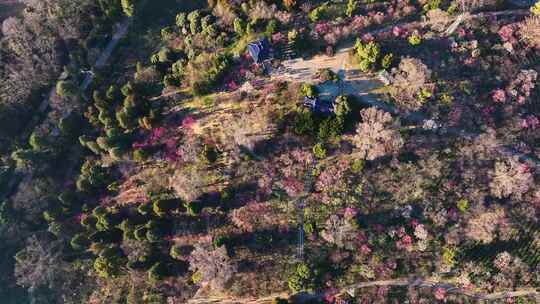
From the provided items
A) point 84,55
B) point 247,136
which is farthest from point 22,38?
point 247,136

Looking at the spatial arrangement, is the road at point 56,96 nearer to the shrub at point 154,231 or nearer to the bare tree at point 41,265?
the bare tree at point 41,265

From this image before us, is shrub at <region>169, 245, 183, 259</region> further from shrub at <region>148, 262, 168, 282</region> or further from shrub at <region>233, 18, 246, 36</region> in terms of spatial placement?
shrub at <region>233, 18, 246, 36</region>

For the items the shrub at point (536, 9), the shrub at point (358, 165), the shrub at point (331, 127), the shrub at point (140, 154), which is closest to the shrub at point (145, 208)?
the shrub at point (140, 154)

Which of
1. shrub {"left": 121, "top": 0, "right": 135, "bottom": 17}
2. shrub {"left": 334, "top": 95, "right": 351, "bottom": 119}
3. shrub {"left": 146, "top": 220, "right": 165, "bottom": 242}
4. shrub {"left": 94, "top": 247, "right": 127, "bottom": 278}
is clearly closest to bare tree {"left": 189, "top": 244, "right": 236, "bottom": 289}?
shrub {"left": 146, "top": 220, "right": 165, "bottom": 242}

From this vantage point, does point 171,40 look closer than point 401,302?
No

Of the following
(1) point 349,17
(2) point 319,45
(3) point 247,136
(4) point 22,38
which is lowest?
(3) point 247,136

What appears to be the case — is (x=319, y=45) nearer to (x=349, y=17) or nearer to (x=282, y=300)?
(x=349, y=17)

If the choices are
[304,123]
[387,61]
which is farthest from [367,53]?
[304,123]
